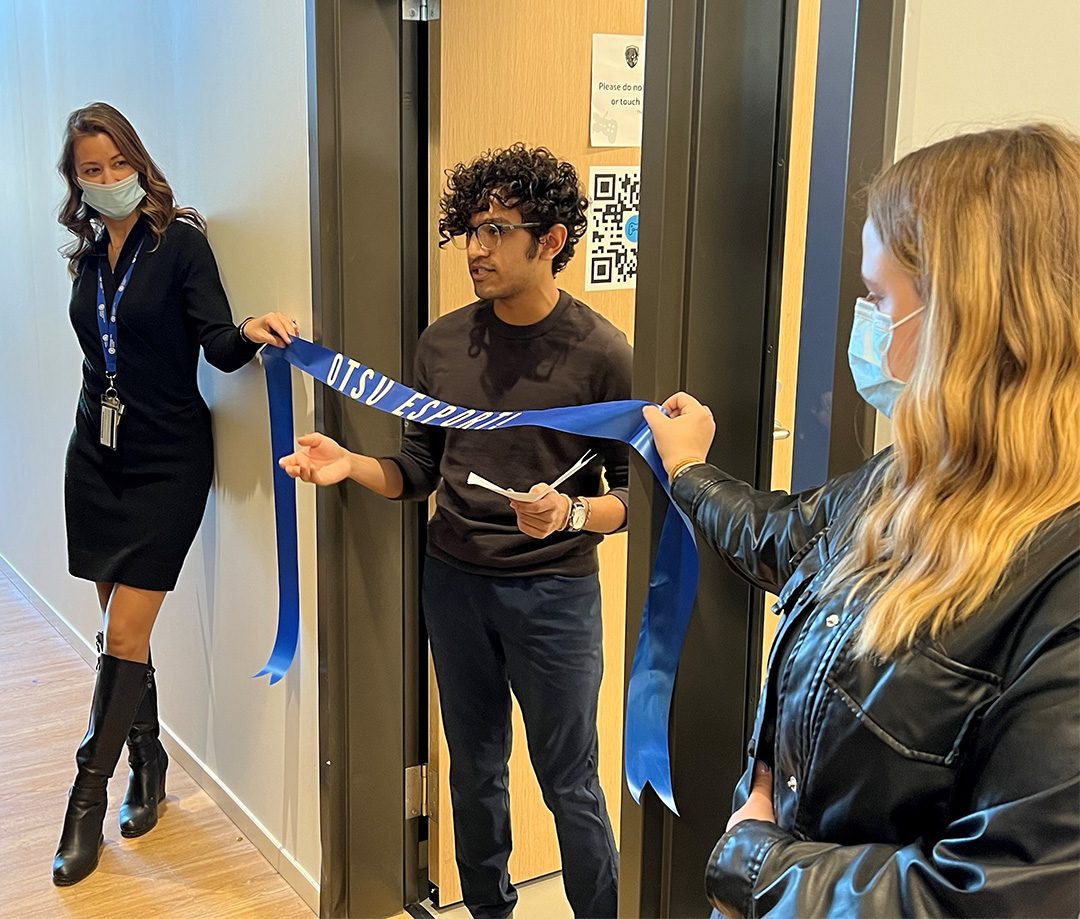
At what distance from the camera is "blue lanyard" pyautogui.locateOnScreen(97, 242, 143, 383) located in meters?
2.71

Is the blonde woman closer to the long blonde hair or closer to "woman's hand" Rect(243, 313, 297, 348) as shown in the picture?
the long blonde hair

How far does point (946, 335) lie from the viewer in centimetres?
97

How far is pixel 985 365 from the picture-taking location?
37.8 inches

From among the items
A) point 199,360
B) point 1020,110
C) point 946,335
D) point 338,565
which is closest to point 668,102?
point 1020,110

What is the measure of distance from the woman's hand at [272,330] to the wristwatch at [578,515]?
780 mm

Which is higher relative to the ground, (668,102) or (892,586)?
(668,102)

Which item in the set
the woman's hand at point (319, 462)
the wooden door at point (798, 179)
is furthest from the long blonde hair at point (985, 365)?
the woman's hand at point (319, 462)

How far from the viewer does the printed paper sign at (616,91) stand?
95.9 inches

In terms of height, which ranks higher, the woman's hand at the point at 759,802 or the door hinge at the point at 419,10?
the door hinge at the point at 419,10

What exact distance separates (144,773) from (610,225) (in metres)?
1.77

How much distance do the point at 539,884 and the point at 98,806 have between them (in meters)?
Answer: 1.05

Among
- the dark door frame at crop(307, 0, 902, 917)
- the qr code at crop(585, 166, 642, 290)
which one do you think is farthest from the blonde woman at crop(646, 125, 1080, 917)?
the qr code at crop(585, 166, 642, 290)

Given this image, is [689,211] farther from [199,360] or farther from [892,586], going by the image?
[199,360]

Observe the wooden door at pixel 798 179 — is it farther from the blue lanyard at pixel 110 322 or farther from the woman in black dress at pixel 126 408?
the blue lanyard at pixel 110 322
